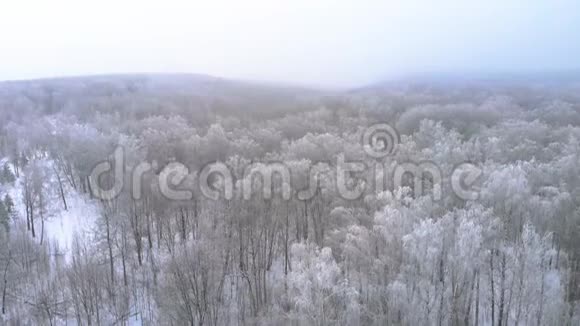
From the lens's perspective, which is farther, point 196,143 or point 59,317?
Answer: point 196,143

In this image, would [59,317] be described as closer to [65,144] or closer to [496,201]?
[65,144]

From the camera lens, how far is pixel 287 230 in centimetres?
2677

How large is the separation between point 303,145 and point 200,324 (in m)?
19.5

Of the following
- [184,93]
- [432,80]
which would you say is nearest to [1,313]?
[184,93]

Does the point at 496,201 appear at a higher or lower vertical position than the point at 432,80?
lower

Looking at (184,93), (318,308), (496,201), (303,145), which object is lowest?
(318,308)

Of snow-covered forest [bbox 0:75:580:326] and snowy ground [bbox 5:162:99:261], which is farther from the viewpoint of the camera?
snowy ground [bbox 5:162:99:261]

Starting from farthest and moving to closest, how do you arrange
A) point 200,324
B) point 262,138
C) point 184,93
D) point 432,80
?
point 432,80 → point 184,93 → point 262,138 → point 200,324

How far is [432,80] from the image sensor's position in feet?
279

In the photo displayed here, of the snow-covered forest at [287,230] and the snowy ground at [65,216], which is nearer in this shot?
the snow-covered forest at [287,230]

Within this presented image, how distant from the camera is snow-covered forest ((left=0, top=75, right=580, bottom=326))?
19438 mm

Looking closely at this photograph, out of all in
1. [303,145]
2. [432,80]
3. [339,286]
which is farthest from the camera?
[432,80]

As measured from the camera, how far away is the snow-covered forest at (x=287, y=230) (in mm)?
19438

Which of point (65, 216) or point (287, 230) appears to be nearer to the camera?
point (287, 230)
